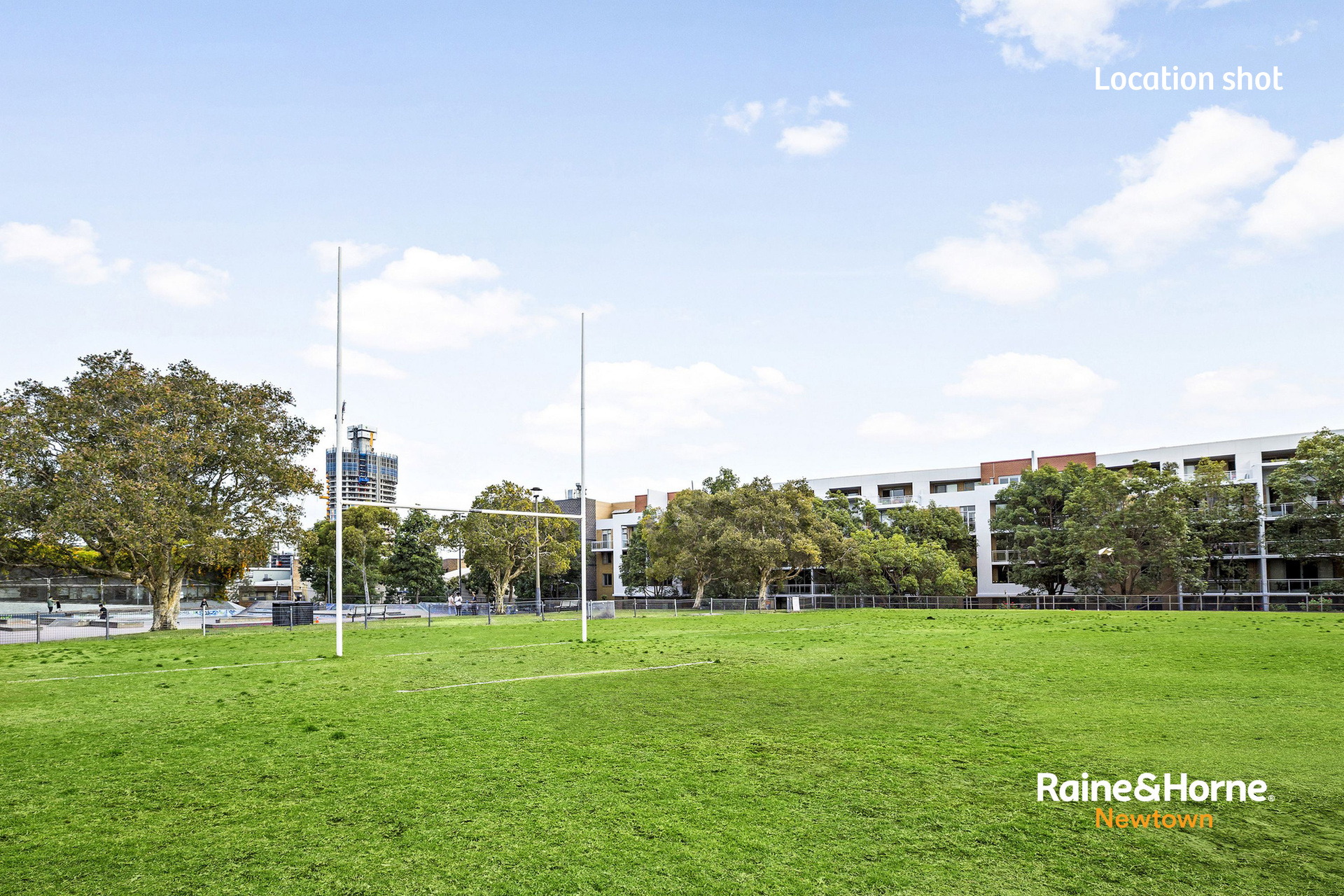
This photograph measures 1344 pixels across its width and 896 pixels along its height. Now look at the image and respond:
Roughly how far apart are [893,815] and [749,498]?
46488 mm

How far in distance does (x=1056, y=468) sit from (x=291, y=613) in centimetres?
5225

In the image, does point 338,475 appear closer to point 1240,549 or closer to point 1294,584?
point 1240,549

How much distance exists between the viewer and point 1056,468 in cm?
6531

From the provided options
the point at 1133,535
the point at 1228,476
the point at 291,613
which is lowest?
the point at 291,613

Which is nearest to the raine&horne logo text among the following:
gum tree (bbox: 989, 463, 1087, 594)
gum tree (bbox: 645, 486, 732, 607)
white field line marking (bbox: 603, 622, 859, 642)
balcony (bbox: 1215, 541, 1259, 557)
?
white field line marking (bbox: 603, 622, 859, 642)

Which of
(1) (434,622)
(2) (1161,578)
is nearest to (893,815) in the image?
(1) (434,622)

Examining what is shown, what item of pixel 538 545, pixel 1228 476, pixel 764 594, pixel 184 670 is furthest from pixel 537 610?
pixel 1228 476

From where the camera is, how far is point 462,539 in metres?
52.7

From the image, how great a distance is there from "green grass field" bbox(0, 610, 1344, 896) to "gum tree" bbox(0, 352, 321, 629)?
16263 millimetres

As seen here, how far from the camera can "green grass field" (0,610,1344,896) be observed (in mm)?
5035

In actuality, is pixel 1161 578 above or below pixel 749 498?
below

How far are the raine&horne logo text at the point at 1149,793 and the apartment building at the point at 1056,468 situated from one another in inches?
2002

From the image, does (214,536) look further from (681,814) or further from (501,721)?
(681,814)

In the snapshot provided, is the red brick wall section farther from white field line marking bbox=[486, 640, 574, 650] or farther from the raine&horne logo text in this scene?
the raine&horne logo text
